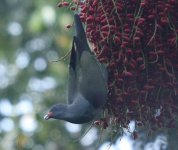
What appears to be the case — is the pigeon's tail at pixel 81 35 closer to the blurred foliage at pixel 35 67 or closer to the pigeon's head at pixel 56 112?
the pigeon's head at pixel 56 112

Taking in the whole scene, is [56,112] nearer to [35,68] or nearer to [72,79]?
[72,79]

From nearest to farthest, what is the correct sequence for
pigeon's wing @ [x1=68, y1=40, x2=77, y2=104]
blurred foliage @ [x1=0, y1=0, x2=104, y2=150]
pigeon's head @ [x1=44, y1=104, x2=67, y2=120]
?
pigeon's head @ [x1=44, y1=104, x2=67, y2=120]
pigeon's wing @ [x1=68, y1=40, x2=77, y2=104]
blurred foliage @ [x1=0, y1=0, x2=104, y2=150]

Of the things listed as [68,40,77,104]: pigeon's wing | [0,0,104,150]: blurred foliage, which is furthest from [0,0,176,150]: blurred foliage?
[68,40,77,104]: pigeon's wing

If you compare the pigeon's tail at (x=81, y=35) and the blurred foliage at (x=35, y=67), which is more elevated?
the pigeon's tail at (x=81, y=35)

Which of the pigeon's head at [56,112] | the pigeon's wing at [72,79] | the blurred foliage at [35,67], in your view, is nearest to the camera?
the pigeon's head at [56,112]

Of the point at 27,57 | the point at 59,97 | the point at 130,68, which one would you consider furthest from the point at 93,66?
the point at 27,57

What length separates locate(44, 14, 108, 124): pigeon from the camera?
251 cm

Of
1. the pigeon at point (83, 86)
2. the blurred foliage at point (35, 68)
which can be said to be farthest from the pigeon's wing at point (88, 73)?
the blurred foliage at point (35, 68)

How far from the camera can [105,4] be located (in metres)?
2.55

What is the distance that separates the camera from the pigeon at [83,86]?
2.51m

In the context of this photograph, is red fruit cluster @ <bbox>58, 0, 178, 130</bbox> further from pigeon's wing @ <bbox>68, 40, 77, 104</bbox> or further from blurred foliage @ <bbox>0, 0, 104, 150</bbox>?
blurred foliage @ <bbox>0, 0, 104, 150</bbox>

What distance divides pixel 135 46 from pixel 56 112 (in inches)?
12.9

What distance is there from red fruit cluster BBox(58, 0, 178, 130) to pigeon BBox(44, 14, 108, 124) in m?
0.03

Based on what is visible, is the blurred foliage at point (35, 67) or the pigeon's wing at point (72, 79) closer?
the pigeon's wing at point (72, 79)
